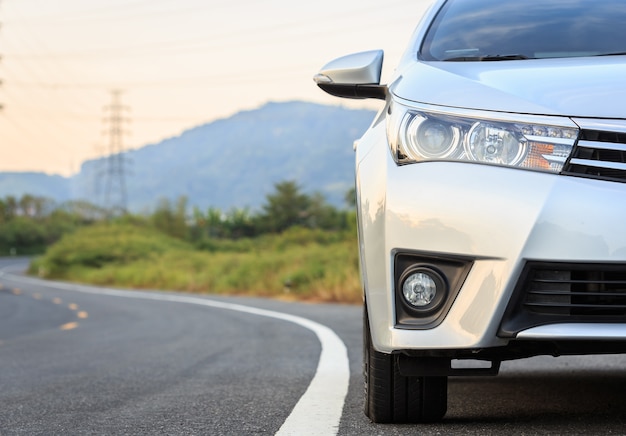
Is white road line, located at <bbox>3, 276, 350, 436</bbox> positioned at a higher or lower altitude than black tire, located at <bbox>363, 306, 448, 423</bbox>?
lower

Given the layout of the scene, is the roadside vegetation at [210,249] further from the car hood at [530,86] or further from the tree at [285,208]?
the car hood at [530,86]

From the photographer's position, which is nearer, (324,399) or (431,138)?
(431,138)

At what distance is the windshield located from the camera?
3.56 meters

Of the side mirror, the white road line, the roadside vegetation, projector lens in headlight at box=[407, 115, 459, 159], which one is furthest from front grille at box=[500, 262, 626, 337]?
the roadside vegetation

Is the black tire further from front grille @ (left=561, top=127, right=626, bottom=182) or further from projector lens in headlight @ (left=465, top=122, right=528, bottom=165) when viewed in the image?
front grille @ (left=561, top=127, right=626, bottom=182)

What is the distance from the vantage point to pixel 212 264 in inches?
1775

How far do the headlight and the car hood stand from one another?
0.16 feet

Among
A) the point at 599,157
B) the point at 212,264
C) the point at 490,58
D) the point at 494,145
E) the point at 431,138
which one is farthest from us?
the point at 212,264

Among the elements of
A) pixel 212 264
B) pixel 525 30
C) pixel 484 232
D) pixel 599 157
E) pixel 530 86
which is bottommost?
pixel 212 264

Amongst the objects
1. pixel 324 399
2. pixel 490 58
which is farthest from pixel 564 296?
pixel 324 399

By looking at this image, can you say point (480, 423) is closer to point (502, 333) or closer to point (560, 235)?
point (502, 333)

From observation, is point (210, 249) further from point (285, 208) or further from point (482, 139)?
point (482, 139)

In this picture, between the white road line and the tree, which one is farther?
the tree

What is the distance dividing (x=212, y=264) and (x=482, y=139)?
4266 cm
